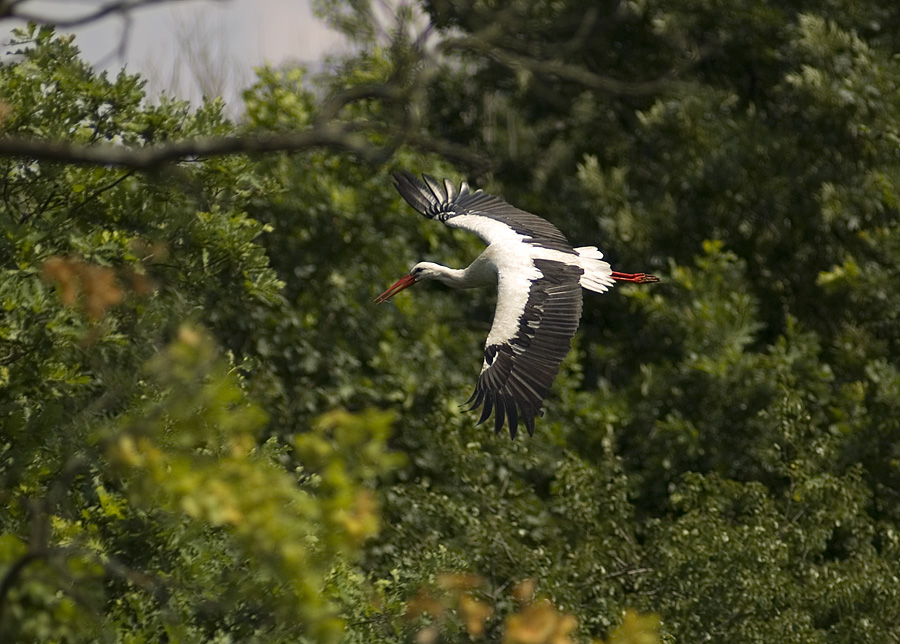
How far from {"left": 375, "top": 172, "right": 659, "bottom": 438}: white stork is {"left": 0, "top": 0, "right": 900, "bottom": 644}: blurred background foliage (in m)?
0.73

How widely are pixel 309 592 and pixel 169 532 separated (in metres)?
2.42

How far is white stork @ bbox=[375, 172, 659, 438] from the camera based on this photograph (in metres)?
6.38

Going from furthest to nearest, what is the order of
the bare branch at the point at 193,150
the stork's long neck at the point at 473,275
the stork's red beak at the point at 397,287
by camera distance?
the stork's red beak at the point at 397,287, the stork's long neck at the point at 473,275, the bare branch at the point at 193,150

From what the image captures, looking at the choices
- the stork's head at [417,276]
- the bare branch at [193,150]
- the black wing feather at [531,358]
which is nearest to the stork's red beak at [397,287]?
the stork's head at [417,276]

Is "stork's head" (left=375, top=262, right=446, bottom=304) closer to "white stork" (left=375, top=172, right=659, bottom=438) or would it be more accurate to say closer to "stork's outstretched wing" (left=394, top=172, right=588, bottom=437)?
"white stork" (left=375, top=172, right=659, bottom=438)

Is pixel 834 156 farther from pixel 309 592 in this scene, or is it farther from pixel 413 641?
pixel 309 592

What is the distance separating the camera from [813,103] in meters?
9.80

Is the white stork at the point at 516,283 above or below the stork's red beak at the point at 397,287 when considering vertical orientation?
above

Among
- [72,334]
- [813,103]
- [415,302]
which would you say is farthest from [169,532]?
[813,103]

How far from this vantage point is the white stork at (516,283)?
20.9 ft

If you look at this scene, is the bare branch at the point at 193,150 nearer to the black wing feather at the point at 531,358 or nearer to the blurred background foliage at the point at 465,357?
the blurred background foliage at the point at 465,357

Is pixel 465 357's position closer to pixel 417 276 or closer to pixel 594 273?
pixel 417 276

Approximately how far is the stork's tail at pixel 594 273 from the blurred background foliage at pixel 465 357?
1021 millimetres

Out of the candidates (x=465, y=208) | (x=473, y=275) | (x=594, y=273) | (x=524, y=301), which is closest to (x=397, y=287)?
(x=465, y=208)
